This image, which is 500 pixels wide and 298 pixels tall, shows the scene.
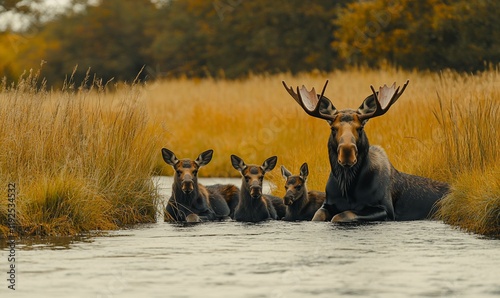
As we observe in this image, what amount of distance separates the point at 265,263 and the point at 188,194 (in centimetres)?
454

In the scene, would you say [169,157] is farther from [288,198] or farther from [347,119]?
[347,119]

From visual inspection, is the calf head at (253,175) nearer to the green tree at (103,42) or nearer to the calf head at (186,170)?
the calf head at (186,170)

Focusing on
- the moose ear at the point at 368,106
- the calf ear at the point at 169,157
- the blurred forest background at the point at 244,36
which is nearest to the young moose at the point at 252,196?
the calf ear at the point at 169,157

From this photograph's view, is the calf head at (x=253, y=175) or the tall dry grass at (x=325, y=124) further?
the tall dry grass at (x=325, y=124)

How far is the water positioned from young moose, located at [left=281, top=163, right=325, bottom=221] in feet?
3.49

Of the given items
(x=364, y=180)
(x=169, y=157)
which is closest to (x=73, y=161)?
(x=169, y=157)

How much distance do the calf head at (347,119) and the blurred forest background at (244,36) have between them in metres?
19.9

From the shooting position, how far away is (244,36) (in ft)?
191

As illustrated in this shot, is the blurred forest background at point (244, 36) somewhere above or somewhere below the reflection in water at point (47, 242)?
above

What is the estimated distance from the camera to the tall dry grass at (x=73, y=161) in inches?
552

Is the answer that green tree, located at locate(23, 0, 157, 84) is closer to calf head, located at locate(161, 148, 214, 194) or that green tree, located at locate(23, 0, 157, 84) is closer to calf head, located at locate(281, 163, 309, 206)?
calf head, located at locate(161, 148, 214, 194)

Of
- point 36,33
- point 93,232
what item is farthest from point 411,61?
point 36,33

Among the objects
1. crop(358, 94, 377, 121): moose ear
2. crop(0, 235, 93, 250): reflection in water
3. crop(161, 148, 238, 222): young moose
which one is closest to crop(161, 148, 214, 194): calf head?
crop(161, 148, 238, 222): young moose

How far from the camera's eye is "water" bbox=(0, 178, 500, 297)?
1010 centimetres
